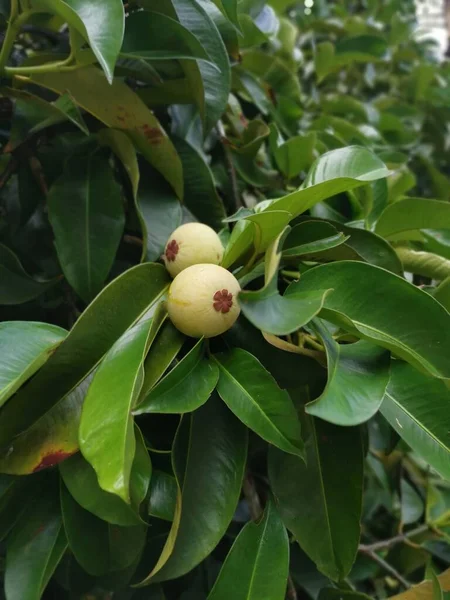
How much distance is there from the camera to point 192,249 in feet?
1.74

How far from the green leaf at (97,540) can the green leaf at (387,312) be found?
0.27 meters

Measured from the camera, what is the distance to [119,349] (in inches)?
18.5

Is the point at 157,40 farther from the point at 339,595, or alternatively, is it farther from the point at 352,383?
the point at 339,595

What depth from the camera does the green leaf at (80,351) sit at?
0.46 metres

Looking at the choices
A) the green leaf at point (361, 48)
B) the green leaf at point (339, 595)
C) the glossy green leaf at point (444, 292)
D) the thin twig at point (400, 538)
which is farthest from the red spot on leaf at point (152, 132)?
the green leaf at point (361, 48)

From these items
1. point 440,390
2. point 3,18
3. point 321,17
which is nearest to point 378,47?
point 321,17

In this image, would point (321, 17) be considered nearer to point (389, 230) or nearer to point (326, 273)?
point (389, 230)

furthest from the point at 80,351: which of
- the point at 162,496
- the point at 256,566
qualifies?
the point at 256,566

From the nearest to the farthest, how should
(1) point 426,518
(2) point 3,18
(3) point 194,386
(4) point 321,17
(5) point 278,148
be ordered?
(3) point 194,386 → (2) point 3,18 → (5) point 278,148 → (1) point 426,518 → (4) point 321,17

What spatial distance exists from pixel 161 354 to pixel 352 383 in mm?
164

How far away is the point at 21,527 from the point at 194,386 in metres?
0.24

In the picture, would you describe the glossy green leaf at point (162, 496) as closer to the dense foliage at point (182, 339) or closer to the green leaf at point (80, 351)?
the dense foliage at point (182, 339)

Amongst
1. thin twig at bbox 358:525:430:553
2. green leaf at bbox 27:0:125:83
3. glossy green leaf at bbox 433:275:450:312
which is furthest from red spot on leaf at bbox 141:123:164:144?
thin twig at bbox 358:525:430:553

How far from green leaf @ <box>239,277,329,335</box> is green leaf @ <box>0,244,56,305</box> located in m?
0.29
